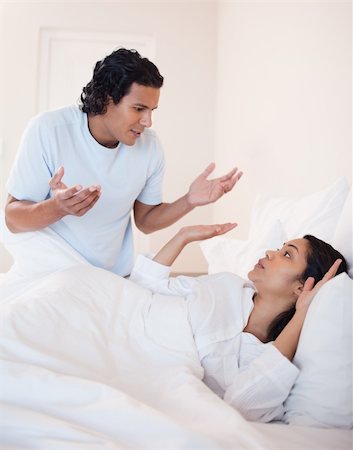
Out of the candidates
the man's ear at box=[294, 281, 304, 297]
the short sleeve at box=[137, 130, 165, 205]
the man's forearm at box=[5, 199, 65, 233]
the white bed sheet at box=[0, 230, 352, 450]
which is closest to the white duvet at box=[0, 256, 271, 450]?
the white bed sheet at box=[0, 230, 352, 450]

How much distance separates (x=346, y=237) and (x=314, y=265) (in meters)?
0.11

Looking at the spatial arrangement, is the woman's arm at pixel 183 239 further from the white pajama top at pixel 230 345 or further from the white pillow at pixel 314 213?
the white pillow at pixel 314 213

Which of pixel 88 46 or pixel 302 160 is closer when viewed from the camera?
pixel 302 160

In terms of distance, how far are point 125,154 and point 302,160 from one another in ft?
2.40

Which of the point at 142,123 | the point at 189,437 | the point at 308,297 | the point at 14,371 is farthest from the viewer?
the point at 142,123

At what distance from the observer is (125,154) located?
1687 millimetres

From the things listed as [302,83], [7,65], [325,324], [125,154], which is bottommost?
[325,324]

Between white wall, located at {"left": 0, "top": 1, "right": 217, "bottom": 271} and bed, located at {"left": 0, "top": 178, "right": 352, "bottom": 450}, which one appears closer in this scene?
bed, located at {"left": 0, "top": 178, "right": 352, "bottom": 450}

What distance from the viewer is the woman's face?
49.9 inches

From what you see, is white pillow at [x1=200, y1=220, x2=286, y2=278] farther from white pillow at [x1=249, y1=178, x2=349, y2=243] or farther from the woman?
the woman

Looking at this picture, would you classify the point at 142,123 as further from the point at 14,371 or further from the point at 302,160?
the point at 14,371

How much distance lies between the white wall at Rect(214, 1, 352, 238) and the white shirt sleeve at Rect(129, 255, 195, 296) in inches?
26.2

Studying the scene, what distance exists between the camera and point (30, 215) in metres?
1.42

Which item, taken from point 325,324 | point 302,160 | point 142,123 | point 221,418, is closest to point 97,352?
point 221,418
